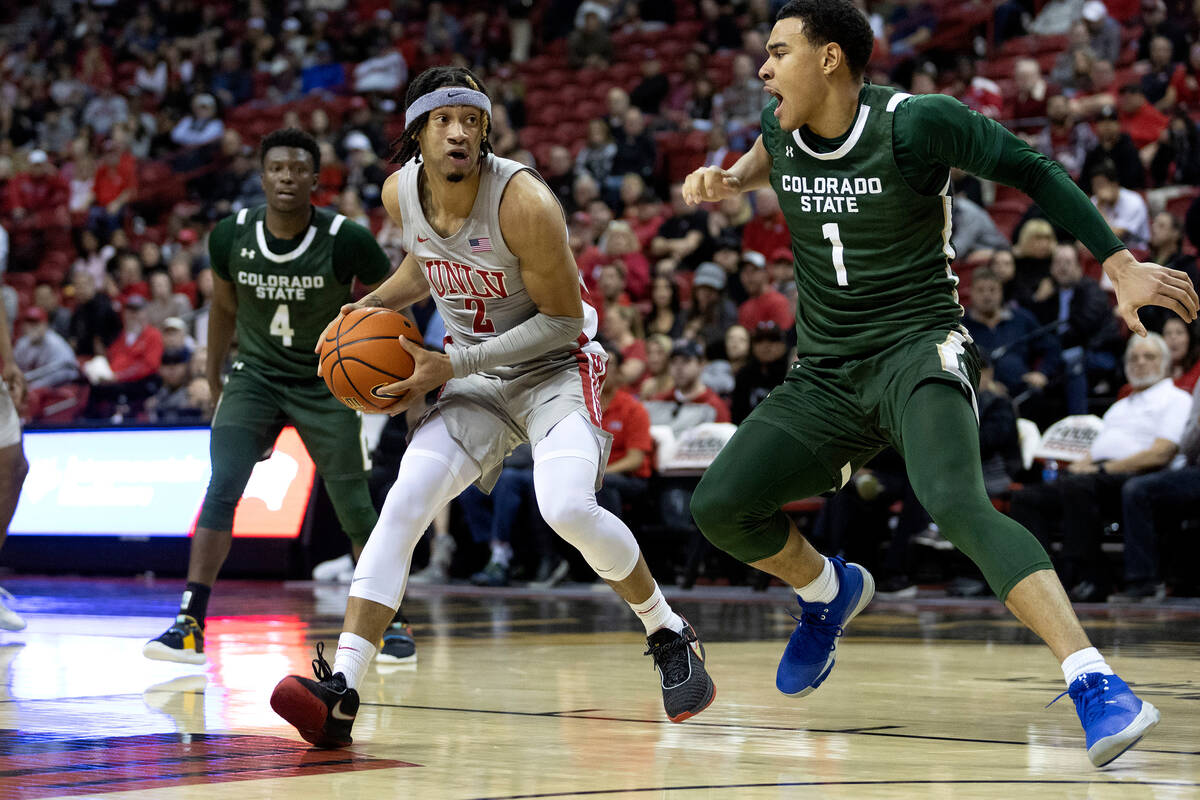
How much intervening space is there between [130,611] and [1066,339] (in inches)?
260

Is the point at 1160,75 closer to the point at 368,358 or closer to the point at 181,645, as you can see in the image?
the point at 181,645

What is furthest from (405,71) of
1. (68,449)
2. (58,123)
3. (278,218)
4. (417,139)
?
(417,139)

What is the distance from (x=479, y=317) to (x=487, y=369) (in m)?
0.23

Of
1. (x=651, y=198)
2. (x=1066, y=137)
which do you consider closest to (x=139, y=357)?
(x=651, y=198)

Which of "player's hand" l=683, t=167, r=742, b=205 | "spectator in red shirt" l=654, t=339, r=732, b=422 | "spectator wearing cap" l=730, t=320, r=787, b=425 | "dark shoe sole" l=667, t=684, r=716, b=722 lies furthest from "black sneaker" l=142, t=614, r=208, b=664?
"spectator in red shirt" l=654, t=339, r=732, b=422

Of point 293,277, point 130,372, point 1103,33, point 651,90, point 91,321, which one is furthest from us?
point 651,90

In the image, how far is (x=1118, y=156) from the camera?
1209cm

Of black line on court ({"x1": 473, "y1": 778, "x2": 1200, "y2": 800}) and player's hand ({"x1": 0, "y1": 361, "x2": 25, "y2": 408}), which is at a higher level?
player's hand ({"x1": 0, "y1": 361, "x2": 25, "y2": 408})

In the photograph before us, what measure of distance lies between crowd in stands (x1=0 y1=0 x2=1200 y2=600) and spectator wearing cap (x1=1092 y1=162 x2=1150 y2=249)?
0.02 metres

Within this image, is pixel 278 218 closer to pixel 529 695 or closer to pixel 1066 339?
pixel 529 695

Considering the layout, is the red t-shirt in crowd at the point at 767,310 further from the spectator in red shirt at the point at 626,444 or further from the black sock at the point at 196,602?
the black sock at the point at 196,602

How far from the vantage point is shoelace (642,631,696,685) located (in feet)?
13.9

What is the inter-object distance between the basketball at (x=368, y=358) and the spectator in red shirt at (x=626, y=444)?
20.9ft

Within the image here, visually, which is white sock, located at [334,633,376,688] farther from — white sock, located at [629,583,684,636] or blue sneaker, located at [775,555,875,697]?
blue sneaker, located at [775,555,875,697]
